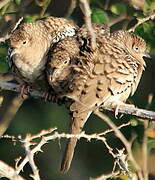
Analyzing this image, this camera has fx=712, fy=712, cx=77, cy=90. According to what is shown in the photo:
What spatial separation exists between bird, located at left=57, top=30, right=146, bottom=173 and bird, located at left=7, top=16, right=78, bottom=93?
0.41 metres

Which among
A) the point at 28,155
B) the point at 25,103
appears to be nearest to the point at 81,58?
the point at 28,155

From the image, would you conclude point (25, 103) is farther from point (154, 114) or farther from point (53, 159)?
point (154, 114)

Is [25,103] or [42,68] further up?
[42,68]

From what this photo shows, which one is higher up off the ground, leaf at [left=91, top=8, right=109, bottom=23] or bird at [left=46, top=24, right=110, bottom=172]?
leaf at [left=91, top=8, right=109, bottom=23]

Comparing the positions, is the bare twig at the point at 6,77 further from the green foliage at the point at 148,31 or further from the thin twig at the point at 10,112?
the green foliage at the point at 148,31

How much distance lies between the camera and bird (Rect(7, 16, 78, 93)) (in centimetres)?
513

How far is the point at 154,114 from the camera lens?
4.48 m

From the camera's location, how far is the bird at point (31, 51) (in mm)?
5129

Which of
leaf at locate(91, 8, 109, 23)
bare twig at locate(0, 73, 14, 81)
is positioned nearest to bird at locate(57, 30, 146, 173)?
leaf at locate(91, 8, 109, 23)

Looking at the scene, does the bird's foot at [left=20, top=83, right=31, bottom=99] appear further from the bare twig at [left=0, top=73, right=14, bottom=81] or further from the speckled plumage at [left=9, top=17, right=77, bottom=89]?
the bare twig at [left=0, top=73, right=14, bottom=81]

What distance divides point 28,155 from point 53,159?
16.2ft

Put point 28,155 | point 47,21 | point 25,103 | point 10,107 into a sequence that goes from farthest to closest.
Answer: point 25,103
point 10,107
point 47,21
point 28,155

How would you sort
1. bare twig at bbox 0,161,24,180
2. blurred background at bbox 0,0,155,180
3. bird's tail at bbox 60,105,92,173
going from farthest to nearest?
1. blurred background at bbox 0,0,155,180
2. bird's tail at bbox 60,105,92,173
3. bare twig at bbox 0,161,24,180

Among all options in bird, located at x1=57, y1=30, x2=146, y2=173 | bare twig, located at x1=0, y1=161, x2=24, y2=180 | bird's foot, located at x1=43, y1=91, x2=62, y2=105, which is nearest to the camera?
bare twig, located at x1=0, y1=161, x2=24, y2=180
